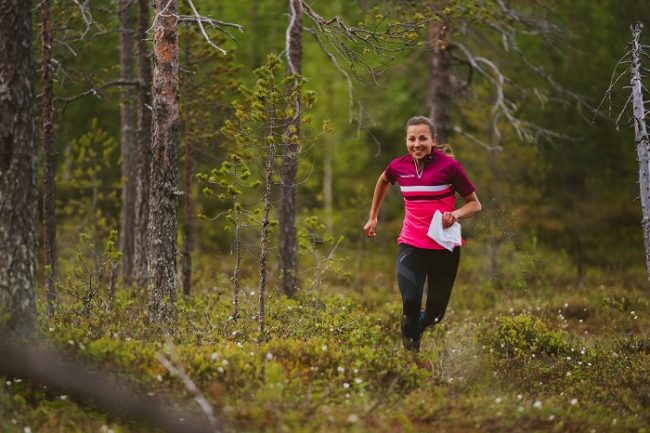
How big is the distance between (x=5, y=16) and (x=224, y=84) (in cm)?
750

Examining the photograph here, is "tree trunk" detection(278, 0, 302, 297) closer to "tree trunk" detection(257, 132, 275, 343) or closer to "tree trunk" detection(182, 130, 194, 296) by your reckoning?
"tree trunk" detection(182, 130, 194, 296)

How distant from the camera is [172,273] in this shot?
8953mm

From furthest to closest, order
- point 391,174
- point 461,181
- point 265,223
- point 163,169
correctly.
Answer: point 163,169 → point 265,223 → point 391,174 → point 461,181

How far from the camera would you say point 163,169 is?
28.6 feet

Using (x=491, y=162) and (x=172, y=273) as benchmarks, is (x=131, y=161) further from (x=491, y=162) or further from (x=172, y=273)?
(x=491, y=162)

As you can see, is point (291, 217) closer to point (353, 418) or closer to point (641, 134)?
point (641, 134)

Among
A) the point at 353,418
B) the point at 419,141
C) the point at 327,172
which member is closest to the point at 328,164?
the point at 327,172

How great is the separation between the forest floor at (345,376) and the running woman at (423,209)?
A: 0.67 m

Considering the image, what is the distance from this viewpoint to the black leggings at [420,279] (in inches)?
296

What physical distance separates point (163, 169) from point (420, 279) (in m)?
3.49

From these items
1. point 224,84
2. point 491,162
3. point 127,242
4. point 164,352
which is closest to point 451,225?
point 164,352

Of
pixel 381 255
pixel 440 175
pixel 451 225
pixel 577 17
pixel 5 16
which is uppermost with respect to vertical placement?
pixel 577 17

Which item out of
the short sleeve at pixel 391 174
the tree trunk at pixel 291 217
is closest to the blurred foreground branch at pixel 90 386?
the short sleeve at pixel 391 174

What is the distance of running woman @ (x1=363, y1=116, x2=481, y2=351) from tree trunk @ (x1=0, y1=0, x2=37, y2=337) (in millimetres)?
3564
